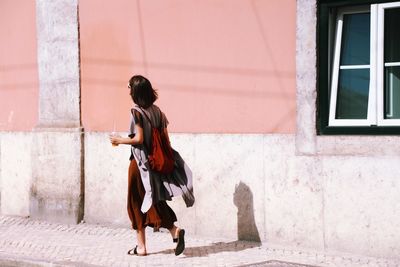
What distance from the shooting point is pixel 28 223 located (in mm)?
9742

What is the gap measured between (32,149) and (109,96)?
151 cm

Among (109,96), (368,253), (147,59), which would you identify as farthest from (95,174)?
(368,253)

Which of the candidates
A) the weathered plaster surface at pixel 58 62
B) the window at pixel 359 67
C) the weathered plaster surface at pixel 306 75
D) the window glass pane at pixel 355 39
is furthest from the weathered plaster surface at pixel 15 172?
the window glass pane at pixel 355 39

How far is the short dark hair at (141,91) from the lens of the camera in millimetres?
7133

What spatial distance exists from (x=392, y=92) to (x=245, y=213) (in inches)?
82.0

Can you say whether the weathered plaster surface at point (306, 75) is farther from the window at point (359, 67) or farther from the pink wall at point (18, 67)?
the pink wall at point (18, 67)

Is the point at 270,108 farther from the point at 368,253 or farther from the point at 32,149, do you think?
the point at 32,149

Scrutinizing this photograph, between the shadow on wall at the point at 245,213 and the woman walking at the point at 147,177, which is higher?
the woman walking at the point at 147,177

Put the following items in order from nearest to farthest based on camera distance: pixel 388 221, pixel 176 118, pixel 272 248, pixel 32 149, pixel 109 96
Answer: pixel 388 221
pixel 272 248
pixel 176 118
pixel 109 96
pixel 32 149

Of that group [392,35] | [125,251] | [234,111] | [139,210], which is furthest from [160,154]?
[392,35]

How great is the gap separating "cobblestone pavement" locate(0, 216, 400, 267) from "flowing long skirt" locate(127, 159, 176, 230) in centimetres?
35

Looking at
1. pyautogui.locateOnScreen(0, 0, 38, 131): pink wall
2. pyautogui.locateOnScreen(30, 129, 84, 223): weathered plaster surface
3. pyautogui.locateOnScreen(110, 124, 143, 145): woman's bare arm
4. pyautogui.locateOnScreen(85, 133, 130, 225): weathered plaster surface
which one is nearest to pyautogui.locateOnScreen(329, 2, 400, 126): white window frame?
pyautogui.locateOnScreen(110, 124, 143, 145): woman's bare arm

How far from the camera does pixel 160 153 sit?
23.3 ft

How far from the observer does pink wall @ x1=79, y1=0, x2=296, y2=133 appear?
25.8ft
